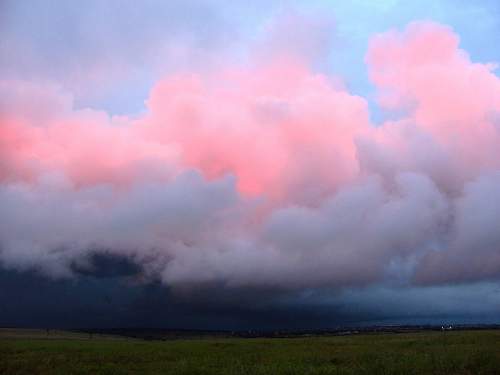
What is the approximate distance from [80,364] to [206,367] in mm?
11701

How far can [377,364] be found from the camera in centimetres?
4512

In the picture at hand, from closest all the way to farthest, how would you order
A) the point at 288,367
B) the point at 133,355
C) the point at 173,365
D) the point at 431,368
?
1. the point at 431,368
2. the point at 288,367
3. the point at 173,365
4. the point at 133,355

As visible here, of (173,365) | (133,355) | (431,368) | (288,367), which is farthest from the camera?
(133,355)

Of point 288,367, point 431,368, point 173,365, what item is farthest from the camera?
point 173,365

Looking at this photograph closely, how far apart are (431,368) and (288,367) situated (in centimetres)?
1051

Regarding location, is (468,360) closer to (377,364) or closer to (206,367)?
(377,364)

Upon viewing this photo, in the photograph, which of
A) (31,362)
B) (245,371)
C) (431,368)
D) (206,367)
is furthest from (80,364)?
(431,368)

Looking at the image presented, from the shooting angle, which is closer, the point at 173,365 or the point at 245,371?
the point at 245,371

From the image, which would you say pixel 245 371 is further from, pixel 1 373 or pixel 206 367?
pixel 1 373

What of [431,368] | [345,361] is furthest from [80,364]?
[431,368]

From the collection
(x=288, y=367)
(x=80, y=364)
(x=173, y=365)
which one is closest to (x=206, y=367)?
(x=173, y=365)

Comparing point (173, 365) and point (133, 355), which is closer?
point (173, 365)

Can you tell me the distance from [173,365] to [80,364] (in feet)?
27.0

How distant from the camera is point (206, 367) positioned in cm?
A: 4709
